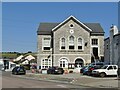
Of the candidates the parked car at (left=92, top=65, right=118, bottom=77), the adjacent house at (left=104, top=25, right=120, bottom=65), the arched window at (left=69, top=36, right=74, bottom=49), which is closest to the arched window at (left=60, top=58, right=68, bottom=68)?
Answer: the arched window at (left=69, top=36, right=74, bottom=49)

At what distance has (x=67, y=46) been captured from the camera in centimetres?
6856

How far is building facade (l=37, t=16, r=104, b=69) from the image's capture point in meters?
68.5

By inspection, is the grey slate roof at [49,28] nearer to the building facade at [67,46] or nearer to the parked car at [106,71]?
the building facade at [67,46]

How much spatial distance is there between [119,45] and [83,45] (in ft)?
68.5

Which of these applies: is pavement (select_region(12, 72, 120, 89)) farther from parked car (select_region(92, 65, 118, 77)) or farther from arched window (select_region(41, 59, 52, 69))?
arched window (select_region(41, 59, 52, 69))

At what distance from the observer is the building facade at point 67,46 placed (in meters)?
68.5

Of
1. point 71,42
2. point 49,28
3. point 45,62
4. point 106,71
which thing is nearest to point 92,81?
point 106,71

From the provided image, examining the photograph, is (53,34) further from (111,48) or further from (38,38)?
(111,48)

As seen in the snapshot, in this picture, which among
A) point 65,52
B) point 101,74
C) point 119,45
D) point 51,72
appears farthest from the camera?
point 65,52

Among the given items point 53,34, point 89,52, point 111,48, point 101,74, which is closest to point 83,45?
point 89,52

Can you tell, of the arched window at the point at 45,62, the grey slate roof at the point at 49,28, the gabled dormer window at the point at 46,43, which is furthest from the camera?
the grey slate roof at the point at 49,28

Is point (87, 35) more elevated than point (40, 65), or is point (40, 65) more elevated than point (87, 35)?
point (87, 35)

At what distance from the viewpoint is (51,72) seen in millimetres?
52688

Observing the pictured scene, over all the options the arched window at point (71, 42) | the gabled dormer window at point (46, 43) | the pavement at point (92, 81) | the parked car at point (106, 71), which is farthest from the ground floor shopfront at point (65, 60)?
the pavement at point (92, 81)
